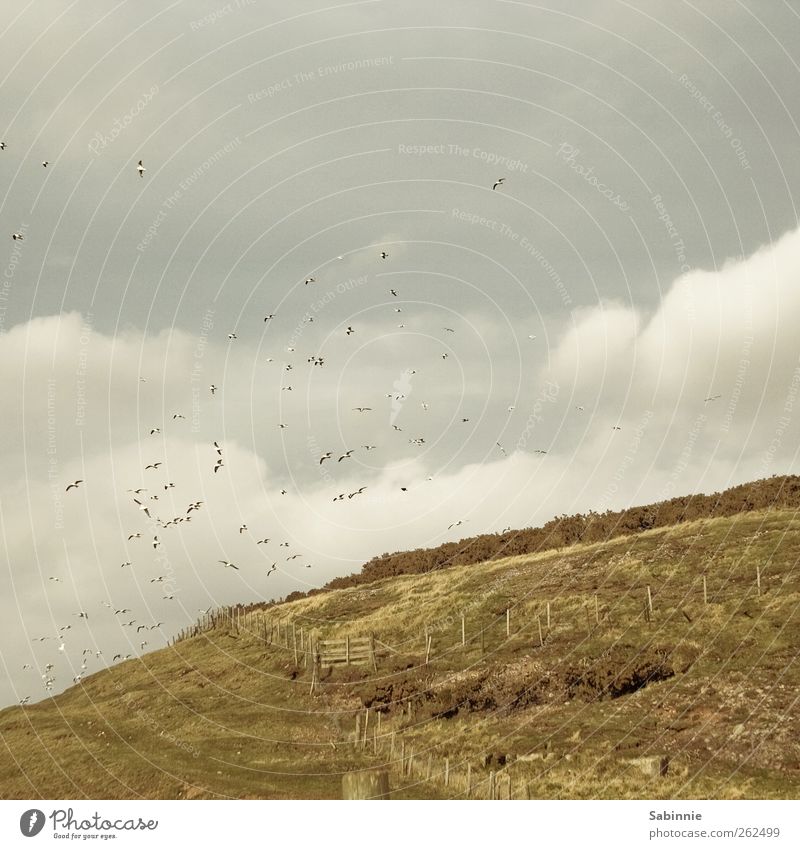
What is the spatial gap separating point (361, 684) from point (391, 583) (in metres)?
23.7

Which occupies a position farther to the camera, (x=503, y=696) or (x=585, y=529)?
(x=585, y=529)

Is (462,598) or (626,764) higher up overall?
(462,598)

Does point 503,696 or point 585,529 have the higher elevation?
point 585,529

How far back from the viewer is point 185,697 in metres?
49.7

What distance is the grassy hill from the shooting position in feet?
98.3

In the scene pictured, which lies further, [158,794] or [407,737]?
[407,737]

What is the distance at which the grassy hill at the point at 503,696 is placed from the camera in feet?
98.3

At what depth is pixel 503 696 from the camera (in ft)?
130

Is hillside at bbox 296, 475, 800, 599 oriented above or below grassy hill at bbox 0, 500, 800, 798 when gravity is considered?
above

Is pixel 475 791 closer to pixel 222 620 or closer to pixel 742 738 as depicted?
pixel 742 738

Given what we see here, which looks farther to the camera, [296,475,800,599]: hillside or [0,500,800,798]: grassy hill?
[296,475,800,599]: hillside

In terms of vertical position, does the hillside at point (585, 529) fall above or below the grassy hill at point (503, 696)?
above

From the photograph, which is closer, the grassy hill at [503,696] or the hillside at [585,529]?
the grassy hill at [503,696]
